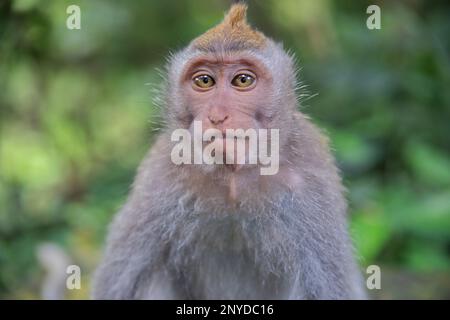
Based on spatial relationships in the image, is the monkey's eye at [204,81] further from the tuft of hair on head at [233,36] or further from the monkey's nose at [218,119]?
the monkey's nose at [218,119]

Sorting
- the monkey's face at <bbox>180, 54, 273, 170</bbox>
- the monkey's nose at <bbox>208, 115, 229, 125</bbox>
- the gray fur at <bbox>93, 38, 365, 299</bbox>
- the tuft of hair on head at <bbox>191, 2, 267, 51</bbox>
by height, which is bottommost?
the gray fur at <bbox>93, 38, 365, 299</bbox>

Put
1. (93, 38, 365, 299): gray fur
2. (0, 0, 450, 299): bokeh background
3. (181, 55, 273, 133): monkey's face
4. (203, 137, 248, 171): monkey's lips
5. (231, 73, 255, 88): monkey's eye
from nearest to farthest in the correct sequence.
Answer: (203, 137, 248, 171): monkey's lips < (181, 55, 273, 133): monkey's face < (231, 73, 255, 88): monkey's eye < (93, 38, 365, 299): gray fur < (0, 0, 450, 299): bokeh background

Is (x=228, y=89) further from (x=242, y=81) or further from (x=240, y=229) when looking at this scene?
(x=240, y=229)

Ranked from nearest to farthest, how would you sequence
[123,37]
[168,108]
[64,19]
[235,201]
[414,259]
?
[235,201]
[168,108]
[414,259]
[64,19]
[123,37]

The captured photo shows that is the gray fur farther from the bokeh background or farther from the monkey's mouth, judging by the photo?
the bokeh background

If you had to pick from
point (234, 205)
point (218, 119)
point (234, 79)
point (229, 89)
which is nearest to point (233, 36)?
point (234, 79)

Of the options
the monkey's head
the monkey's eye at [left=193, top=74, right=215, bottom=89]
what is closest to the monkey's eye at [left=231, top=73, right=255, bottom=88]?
the monkey's head
